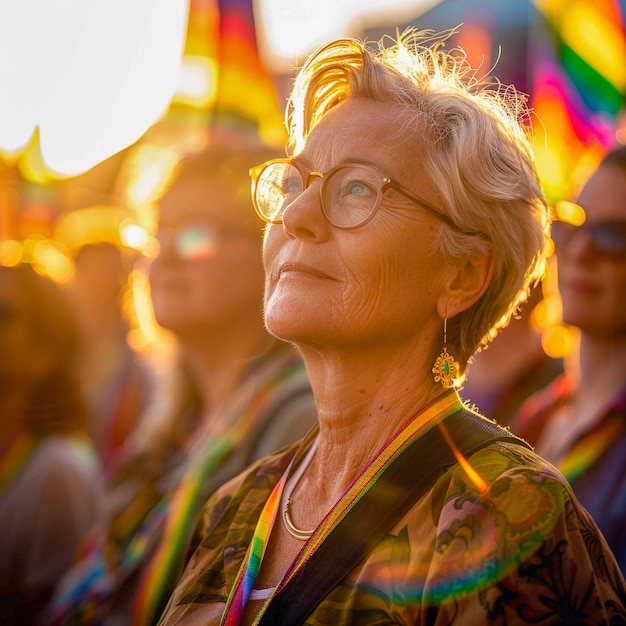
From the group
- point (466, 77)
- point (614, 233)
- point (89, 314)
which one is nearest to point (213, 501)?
point (466, 77)

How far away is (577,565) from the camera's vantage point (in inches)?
67.1

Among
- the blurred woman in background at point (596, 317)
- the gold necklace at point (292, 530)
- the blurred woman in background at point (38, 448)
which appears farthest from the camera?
the blurred woman in background at point (38, 448)

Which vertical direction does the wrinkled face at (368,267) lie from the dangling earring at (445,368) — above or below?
above

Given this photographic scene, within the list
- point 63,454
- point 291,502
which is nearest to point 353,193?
point 291,502

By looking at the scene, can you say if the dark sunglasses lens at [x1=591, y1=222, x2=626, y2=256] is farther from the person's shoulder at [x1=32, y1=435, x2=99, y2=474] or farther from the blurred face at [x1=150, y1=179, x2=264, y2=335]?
the person's shoulder at [x1=32, y1=435, x2=99, y2=474]

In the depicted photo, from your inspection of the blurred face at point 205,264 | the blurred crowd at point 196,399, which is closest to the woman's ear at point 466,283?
the blurred crowd at point 196,399

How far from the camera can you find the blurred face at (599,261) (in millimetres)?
3516

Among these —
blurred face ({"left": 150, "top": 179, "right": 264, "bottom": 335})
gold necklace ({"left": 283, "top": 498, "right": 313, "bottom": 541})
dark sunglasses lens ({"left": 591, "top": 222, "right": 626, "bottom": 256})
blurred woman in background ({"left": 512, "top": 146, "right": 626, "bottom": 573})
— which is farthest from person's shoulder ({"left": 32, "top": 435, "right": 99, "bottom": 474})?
dark sunglasses lens ({"left": 591, "top": 222, "right": 626, "bottom": 256})

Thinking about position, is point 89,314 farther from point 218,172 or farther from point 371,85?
point 371,85

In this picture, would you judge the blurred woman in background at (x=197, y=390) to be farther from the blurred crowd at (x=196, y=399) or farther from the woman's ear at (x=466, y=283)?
the woman's ear at (x=466, y=283)

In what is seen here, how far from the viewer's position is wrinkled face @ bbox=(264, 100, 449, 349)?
2.14m

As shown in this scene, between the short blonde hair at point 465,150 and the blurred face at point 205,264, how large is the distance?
1.65 metres

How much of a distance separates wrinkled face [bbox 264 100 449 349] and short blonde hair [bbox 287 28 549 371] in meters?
0.05

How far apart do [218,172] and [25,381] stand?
1.60 meters
